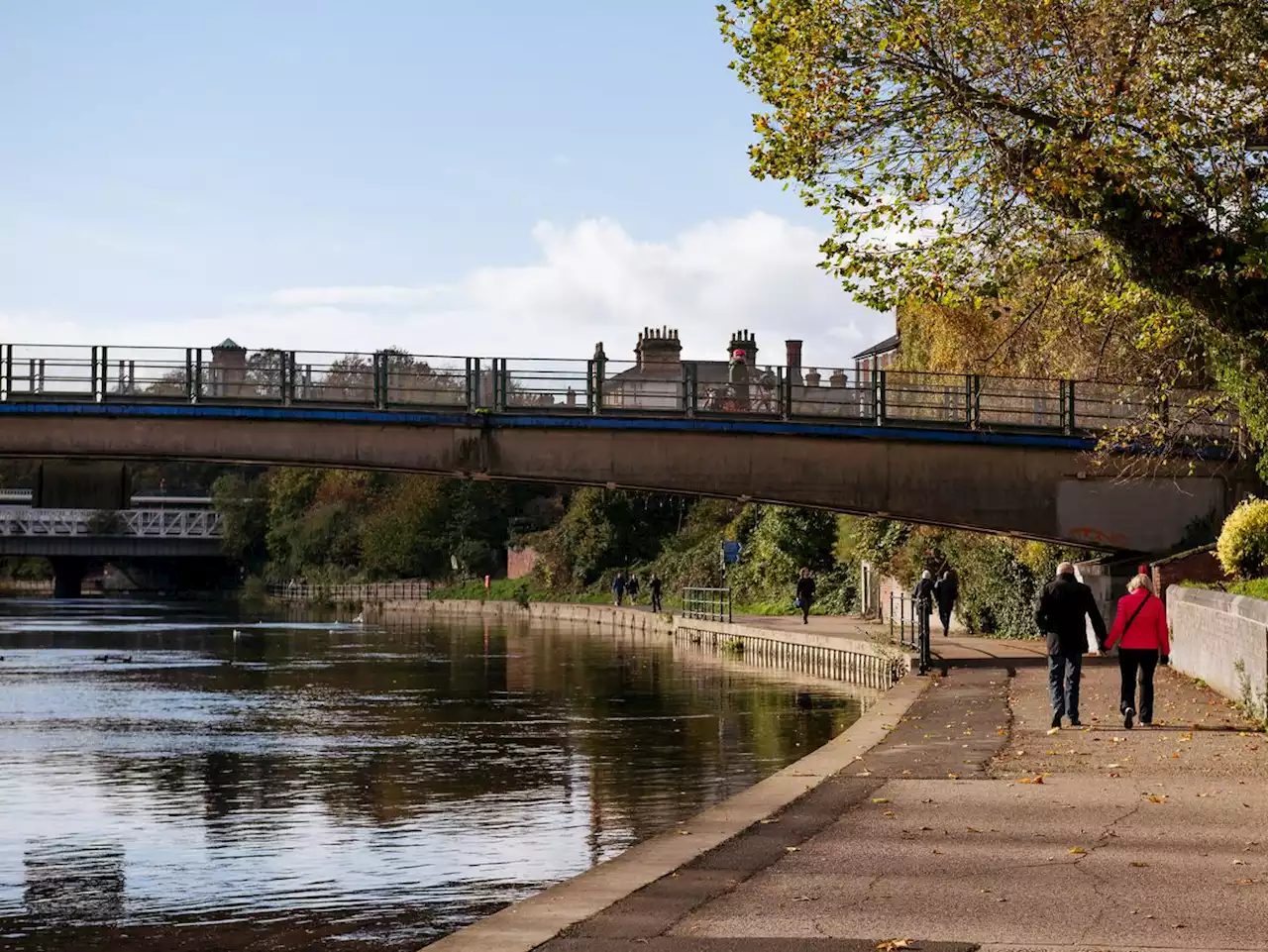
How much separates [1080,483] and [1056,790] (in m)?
20.7

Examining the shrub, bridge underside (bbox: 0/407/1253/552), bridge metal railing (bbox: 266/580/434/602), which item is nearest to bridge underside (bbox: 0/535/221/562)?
bridge metal railing (bbox: 266/580/434/602)

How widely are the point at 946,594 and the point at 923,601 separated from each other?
10.1 meters

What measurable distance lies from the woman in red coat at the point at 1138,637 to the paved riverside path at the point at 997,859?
2.47ft

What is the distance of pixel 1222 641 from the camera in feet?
64.5

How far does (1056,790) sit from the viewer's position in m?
13.0

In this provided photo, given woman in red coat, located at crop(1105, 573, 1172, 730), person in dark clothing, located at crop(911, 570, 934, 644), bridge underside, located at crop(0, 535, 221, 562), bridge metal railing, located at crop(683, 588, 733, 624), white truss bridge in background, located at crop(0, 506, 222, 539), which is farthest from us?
white truss bridge in background, located at crop(0, 506, 222, 539)

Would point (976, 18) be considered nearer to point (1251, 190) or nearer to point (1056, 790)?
point (1251, 190)

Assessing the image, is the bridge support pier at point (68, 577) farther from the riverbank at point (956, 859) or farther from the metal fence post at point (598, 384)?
the riverbank at point (956, 859)

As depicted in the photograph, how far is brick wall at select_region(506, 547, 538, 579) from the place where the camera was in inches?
3072

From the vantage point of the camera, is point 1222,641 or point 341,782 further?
point 1222,641

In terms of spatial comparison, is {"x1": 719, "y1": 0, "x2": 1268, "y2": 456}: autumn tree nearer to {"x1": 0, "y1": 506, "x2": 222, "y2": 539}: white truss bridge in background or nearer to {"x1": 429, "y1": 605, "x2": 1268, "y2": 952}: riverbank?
{"x1": 429, "y1": 605, "x2": 1268, "y2": 952}: riverbank

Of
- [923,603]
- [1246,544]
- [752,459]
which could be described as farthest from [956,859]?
[752,459]

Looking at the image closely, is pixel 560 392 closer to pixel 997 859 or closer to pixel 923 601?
pixel 923 601

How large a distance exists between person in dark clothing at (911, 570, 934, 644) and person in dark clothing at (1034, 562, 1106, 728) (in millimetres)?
8863
